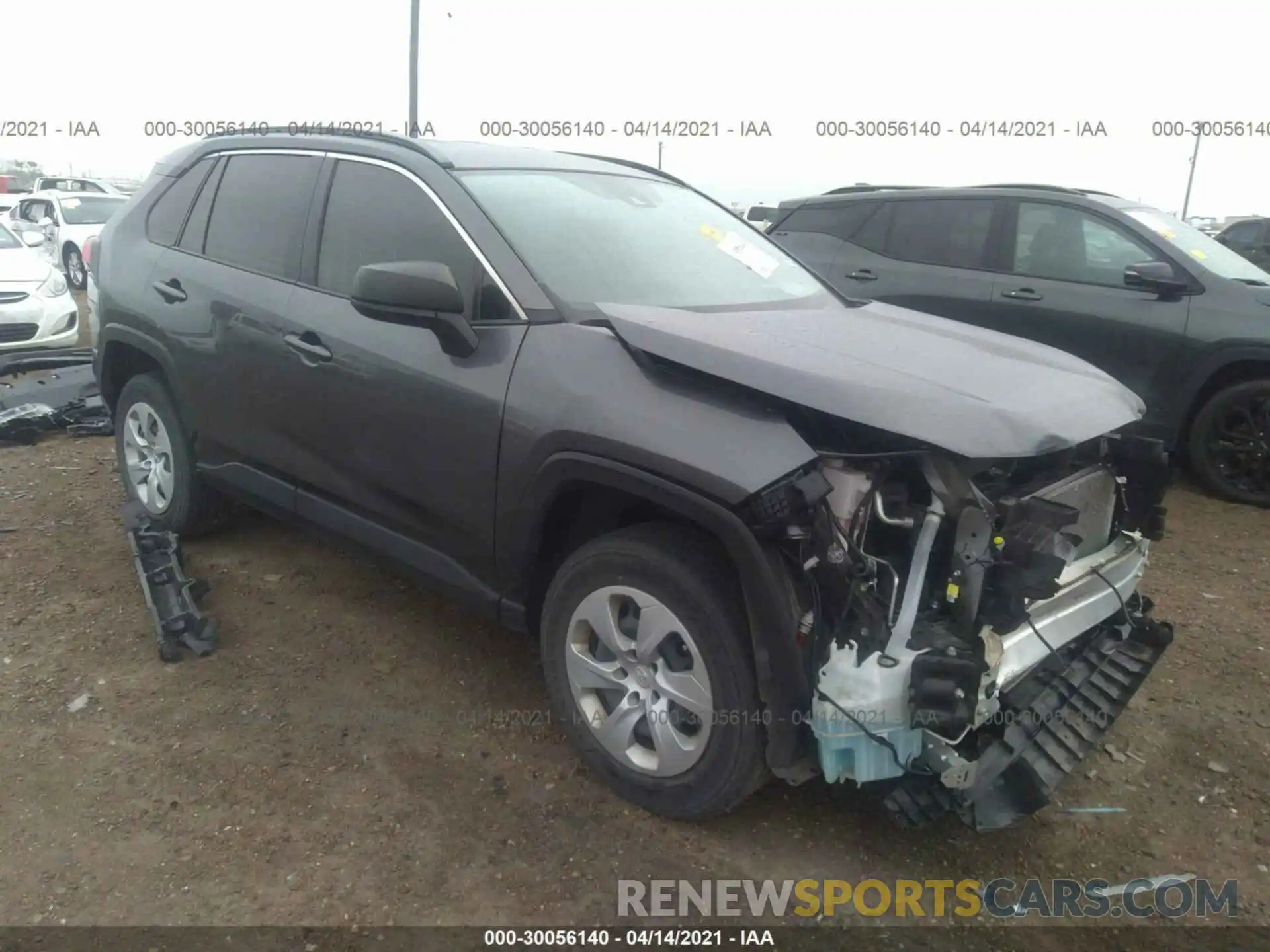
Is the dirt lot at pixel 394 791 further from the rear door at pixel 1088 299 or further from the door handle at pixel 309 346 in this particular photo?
the rear door at pixel 1088 299

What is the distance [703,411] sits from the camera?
240 centimetres

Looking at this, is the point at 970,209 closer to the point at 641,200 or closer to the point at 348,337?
the point at 641,200

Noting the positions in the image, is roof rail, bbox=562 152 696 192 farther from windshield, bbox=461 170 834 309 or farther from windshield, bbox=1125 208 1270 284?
windshield, bbox=1125 208 1270 284

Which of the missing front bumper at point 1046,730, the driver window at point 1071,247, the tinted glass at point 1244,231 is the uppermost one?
the tinted glass at point 1244,231

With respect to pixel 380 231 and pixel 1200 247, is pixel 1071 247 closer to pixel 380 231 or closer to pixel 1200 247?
pixel 1200 247

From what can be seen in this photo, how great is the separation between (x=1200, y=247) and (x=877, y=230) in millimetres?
2026

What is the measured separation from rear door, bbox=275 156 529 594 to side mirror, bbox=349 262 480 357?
6 cm

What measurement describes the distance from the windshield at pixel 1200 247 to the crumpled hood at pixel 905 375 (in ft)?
11.0

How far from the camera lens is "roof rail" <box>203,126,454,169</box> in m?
3.22

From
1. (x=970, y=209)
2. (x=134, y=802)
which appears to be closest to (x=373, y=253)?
(x=134, y=802)

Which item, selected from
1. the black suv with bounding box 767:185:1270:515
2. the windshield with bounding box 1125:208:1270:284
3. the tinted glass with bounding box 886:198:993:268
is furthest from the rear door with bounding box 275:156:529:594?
the windshield with bounding box 1125:208:1270:284

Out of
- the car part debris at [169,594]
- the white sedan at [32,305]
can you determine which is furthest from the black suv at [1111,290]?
the white sedan at [32,305]

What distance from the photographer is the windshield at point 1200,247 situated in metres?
5.71

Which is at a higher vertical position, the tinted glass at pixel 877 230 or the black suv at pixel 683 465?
the tinted glass at pixel 877 230
